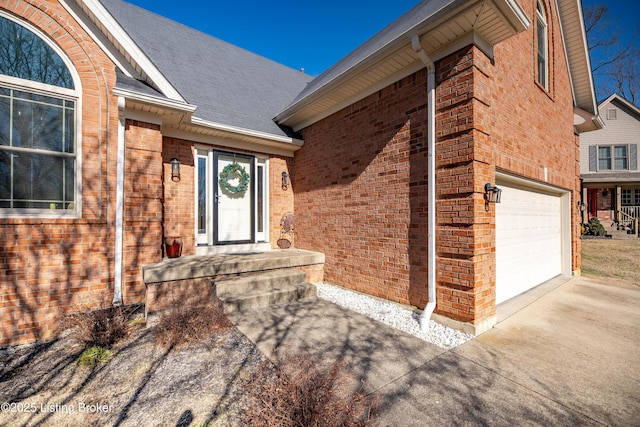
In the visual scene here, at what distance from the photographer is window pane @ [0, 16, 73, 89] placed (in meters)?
3.84

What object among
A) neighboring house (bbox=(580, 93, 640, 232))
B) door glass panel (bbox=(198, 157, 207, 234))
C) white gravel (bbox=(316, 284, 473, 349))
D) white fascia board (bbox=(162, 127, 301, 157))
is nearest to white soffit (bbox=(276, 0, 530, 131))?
white fascia board (bbox=(162, 127, 301, 157))

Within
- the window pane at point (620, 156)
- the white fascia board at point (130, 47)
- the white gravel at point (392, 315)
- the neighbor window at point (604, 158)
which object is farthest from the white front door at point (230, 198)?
the window pane at point (620, 156)

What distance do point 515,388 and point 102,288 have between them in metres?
5.50

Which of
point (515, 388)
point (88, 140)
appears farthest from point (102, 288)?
point (515, 388)

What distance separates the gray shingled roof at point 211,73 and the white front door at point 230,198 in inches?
36.7

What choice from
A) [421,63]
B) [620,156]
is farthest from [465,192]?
[620,156]

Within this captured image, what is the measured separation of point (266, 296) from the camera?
4.71 meters

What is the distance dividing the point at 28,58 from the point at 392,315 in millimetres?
6496

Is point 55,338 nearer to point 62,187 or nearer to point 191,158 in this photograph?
point 62,187

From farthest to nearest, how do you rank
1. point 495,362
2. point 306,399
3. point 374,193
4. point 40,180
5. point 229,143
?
point 229,143
point 374,193
point 40,180
point 495,362
point 306,399

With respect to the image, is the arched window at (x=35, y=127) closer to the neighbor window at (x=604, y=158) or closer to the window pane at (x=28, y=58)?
the window pane at (x=28, y=58)

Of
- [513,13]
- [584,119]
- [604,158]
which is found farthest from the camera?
[604,158]

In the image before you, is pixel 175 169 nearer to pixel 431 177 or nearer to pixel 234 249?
pixel 234 249

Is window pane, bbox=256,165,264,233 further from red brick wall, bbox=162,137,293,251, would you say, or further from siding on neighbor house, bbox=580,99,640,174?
siding on neighbor house, bbox=580,99,640,174
